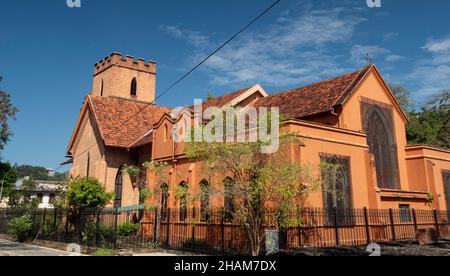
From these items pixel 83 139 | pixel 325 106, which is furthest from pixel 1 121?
pixel 325 106

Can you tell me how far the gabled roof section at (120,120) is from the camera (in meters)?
28.7

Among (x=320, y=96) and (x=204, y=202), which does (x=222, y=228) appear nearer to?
(x=204, y=202)

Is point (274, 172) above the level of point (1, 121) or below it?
below

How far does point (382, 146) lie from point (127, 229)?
16419 mm

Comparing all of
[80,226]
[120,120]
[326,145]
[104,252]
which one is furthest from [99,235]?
[120,120]

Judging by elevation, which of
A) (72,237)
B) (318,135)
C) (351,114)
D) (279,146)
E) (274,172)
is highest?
(351,114)

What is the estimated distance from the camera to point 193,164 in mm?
21094

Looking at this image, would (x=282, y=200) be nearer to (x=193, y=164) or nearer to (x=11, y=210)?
(x=193, y=164)

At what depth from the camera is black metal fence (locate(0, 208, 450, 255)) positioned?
1675 cm

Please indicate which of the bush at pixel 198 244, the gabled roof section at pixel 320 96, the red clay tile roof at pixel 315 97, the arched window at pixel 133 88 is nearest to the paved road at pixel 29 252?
the bush at pixel 198 244

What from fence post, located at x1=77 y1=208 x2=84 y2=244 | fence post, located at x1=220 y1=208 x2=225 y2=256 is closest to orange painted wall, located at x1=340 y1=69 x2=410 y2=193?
fence post, located at x1=220 y1=208 x2=225 y2=256

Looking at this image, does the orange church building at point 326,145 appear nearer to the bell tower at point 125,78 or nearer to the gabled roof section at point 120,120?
the gabled roof section at point 120,120

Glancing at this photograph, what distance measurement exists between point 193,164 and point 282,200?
7.96 metres

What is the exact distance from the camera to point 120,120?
31.1 m
